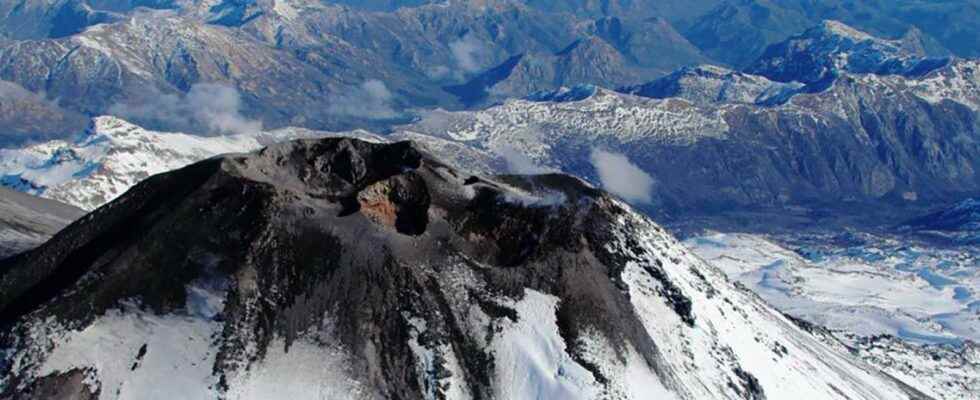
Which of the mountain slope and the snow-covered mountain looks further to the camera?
the mountain slope

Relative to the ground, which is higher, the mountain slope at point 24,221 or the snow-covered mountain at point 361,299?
the snow-covered mountain at point 361,299

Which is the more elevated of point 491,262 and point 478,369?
point 491,262

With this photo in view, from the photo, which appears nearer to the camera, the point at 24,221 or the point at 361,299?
the point at 361,299

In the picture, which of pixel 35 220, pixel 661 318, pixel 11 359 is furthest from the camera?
pixel 35 220

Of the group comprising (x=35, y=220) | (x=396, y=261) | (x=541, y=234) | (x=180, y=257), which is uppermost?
(x=541, y=234)

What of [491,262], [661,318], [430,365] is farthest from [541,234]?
[430,365]

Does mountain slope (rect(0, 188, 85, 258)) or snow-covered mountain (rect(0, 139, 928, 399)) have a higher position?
snow-covered mountain (rect(0, 139, 928, 399))

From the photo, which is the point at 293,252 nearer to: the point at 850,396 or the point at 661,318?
the point at 661,318

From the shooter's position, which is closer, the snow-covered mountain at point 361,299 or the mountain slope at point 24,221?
the snow-covered mountain at point 361,299
